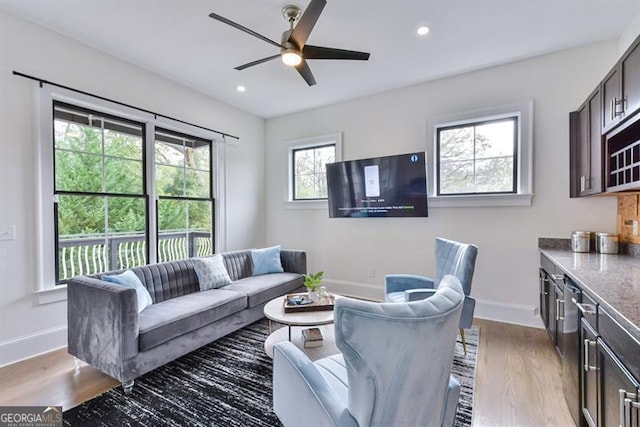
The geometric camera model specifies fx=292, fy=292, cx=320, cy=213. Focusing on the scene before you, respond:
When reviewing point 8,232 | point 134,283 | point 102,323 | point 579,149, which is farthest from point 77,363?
point 579,149

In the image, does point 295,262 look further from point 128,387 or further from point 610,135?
point 610,135

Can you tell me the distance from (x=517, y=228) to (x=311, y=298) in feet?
7.87

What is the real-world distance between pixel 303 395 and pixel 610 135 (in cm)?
275

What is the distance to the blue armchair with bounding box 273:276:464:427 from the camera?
0.96 metres

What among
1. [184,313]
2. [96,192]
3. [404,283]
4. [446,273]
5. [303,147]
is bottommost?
[184,313]

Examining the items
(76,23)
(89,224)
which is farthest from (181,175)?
(76,23)

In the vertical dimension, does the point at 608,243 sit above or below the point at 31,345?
above

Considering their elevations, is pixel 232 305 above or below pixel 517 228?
below

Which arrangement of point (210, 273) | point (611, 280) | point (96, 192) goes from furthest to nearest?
point (210, 273), point (96, 192), point (611, 280)

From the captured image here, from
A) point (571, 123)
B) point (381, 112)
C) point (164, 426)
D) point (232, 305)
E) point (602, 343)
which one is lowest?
point (164, 426)

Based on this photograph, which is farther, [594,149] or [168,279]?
[168,279]

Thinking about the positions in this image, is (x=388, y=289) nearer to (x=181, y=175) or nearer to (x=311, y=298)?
(x=311, y=298)

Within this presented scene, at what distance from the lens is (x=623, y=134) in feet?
6.98

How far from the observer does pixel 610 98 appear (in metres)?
2.10
